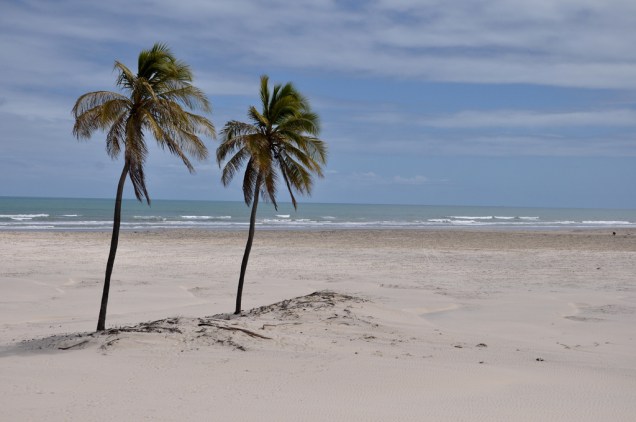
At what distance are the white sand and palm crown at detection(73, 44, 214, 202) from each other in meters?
2.84

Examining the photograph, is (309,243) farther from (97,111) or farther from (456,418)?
(456,418)

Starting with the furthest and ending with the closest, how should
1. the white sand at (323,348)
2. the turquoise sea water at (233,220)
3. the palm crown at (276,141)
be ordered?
the turquoise sea water at (233,220) → the palm crown at (276,141) → the white sand at (323,348)

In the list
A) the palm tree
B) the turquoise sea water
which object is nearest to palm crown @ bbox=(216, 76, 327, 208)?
the palm tree

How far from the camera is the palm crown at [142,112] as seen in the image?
10.7m

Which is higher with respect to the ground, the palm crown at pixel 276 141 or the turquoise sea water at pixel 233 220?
the palm crown at pixel 276 141

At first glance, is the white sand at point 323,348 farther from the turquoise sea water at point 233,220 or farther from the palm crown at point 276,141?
the turquoise sea water at point 233,220

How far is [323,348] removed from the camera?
1045cm

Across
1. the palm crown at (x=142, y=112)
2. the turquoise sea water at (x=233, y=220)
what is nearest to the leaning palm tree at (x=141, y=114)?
the palm crown at (x=142, y=112)

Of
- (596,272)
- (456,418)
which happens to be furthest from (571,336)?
(596,272)

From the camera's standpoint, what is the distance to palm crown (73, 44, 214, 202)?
1068cm

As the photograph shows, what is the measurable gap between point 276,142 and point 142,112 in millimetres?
3256

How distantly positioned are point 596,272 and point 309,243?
1745 cm

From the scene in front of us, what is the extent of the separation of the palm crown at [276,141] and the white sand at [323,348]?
2562 mm

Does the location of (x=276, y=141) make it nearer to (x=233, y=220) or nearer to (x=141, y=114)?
(x=141, y=114)
